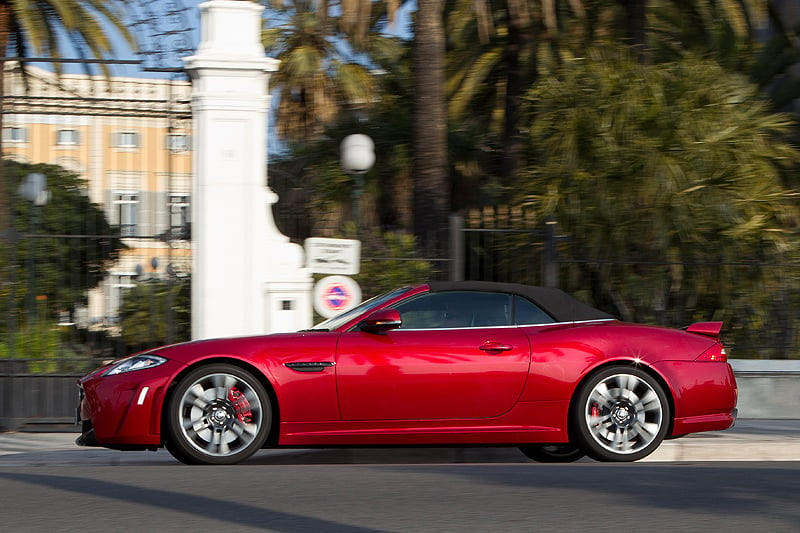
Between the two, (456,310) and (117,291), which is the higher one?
(117,291)

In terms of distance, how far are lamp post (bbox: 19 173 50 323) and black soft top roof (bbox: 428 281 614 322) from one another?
15.0 feet

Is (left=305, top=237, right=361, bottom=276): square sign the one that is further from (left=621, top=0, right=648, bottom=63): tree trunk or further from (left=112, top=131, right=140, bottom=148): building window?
(left=621, top=0, right=648, bottom=63): tree trunk

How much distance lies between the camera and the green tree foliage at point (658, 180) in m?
13.2

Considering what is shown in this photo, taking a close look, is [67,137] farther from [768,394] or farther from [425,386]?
[768,394]

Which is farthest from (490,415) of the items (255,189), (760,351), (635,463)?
(760,351)

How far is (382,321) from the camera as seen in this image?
25.4ft

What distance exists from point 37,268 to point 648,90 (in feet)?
29.9

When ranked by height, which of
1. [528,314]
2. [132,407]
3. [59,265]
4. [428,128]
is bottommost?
[132,407]

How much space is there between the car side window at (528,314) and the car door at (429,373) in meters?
0.22

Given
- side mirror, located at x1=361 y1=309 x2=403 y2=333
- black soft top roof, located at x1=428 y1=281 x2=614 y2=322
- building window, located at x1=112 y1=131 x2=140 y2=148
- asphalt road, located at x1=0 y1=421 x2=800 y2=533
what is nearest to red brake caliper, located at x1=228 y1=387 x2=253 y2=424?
asphalt road, located at x1=0 y1=421 x2=800 y2=533

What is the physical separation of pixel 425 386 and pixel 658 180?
28.1 feet

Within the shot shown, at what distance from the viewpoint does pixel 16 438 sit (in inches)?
392

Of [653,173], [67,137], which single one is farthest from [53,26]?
[653,173]

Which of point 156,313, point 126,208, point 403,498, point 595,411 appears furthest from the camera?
point 126,208
